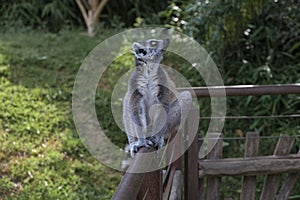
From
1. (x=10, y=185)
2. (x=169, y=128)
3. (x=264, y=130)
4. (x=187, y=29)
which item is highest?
(x=169, y=128)

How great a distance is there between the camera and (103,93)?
5.68m

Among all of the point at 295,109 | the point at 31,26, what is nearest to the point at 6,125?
the point at 295,109

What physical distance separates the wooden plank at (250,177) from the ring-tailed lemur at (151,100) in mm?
645

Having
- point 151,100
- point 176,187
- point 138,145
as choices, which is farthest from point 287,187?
point 138,145

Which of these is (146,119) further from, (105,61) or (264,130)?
(105,61)

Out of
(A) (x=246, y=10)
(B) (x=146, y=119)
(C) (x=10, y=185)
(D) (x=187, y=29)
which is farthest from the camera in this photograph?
(D) (x=187, y=29)

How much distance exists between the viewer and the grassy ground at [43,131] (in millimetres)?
4188

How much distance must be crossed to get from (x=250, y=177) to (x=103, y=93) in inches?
114

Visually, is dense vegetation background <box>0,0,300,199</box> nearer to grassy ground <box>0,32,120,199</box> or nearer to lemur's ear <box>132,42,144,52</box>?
grassy ground <box>0,32,120,199</box>

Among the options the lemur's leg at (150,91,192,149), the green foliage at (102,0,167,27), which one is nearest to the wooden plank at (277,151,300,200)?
the lemur's leg at (150,91,192,149)

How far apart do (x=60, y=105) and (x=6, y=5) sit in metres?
3.54

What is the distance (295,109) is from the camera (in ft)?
16.7

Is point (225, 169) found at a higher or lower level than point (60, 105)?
higher

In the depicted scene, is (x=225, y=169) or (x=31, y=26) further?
(x=31, y=26)
